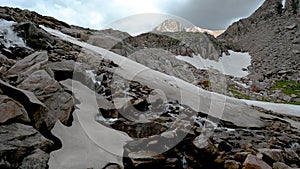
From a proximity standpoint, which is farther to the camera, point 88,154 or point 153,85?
point 153,85

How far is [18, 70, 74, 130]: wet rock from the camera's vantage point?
6.66 metres

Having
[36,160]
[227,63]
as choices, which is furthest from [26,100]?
[227,63]

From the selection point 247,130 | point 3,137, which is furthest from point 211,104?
point 3,137

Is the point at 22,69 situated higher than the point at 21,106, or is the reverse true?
the point at 22,69

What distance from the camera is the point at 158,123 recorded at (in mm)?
8766

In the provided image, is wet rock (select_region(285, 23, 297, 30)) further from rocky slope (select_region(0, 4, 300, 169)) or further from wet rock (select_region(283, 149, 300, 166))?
→ wet rock (select_region(283, 149, 300, 166))

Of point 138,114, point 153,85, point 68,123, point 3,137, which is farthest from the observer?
point 153,85

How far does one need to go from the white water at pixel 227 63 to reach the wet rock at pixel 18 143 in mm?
37177

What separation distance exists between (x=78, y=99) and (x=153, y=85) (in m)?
6.05

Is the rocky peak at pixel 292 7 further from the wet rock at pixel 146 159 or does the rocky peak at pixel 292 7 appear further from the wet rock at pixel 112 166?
the wet rock at pixel 112 166

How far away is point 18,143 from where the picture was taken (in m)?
5.21

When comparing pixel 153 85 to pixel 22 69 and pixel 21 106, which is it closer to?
pixel 22 69

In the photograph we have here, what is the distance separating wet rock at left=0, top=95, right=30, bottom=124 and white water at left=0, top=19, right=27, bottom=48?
27.1ft

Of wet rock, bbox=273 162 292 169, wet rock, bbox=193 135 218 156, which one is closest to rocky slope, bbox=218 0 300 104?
wet rock, bbox=273 162 292 169
